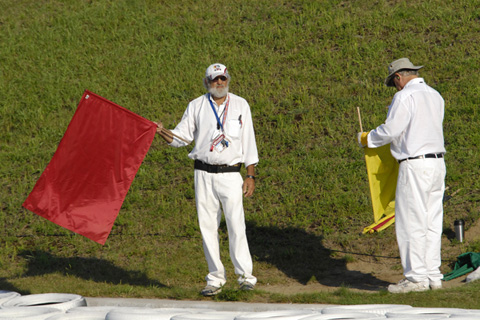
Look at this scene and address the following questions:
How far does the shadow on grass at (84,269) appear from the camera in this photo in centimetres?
856

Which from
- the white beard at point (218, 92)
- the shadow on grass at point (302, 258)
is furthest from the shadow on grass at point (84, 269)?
the white beard at point (218, 92)

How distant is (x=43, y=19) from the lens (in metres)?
19.3

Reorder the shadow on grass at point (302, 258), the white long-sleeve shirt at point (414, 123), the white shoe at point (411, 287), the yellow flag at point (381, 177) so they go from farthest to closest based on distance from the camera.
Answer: the shadow on grass at point (302, 258), the yellow flag at point (381, 177), the white long-sleeve shirt at point (414, 123), the white shoe at point (411, 287)

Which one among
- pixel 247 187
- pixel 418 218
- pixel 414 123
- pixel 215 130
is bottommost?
pixel 418 218

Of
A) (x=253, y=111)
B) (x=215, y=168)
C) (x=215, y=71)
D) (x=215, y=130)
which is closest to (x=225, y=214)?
(x=215, y=168)

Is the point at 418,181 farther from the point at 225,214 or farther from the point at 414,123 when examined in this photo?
the point at 225,214

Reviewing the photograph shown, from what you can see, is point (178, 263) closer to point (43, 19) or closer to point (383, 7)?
point (383, 7)

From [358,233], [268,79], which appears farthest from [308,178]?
[268,79]

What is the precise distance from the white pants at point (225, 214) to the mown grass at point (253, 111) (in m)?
0.35

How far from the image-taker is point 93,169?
7402 millimetres

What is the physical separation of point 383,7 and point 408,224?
1150cm

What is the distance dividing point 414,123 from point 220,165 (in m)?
1.97

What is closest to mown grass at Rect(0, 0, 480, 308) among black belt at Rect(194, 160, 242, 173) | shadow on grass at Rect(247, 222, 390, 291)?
shadow on grass at Rect(247, 222, 390, 291)

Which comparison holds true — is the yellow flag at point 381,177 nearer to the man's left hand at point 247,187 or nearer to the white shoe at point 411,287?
the white shoe at point 411,287
